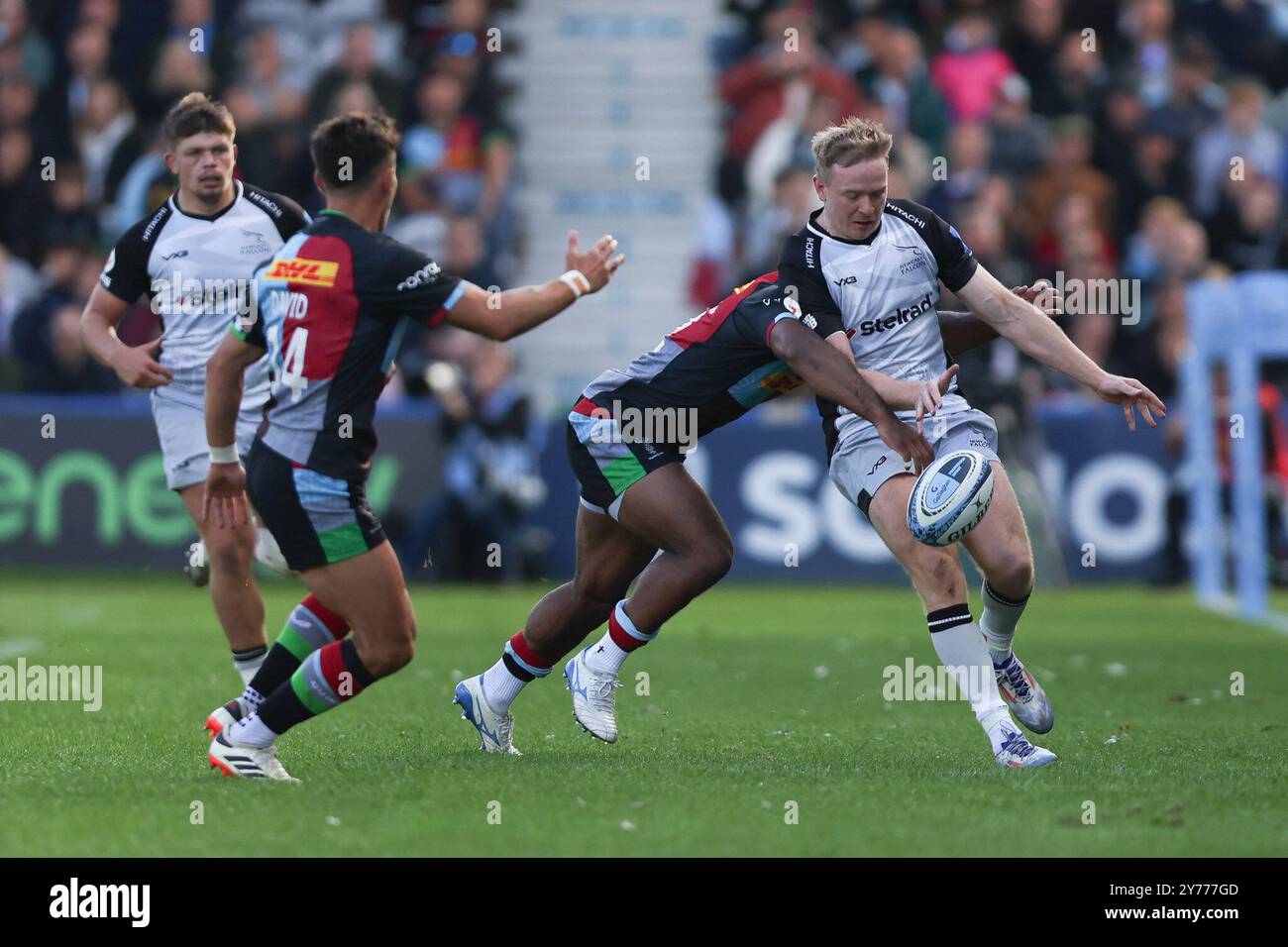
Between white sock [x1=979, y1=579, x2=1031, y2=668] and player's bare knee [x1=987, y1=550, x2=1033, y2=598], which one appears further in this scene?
white sock [x1=979, y1=579, x2=1031, y2=668]

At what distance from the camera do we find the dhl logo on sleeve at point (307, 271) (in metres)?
6.92

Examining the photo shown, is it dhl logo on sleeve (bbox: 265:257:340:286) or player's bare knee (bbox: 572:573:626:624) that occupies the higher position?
dhl logo on sleeve (bbox: 265:257:340:286)

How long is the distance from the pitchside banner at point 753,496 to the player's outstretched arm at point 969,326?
894 centimetres

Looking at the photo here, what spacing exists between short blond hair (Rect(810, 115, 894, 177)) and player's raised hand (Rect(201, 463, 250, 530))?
2.55 metres

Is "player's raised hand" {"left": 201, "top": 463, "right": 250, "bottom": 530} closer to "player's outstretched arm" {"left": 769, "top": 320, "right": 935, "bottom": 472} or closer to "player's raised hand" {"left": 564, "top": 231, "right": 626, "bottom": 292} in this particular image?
"player's raised hand" {"left": 564, "top": 231, "right": 626, "bottom": 292}

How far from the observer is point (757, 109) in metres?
20.6

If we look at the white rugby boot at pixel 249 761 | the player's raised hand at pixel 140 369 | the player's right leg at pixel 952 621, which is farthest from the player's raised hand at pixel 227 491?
the player's right leg at pixel 952 621

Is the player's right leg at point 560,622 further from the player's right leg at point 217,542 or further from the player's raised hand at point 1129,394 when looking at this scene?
the player's raised hand at point 1129,394

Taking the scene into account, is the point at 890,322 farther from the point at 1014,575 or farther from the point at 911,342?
the point at 1014,575

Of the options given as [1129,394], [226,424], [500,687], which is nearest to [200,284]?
[226,424]

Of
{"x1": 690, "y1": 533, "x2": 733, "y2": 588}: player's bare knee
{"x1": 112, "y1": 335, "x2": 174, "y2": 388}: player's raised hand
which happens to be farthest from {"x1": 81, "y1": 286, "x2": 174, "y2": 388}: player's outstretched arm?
{"x1": 690, "y1": 533, "x2": 733, "y2": 588}: player's bare knee

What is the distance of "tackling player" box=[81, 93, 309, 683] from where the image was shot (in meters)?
8.95
